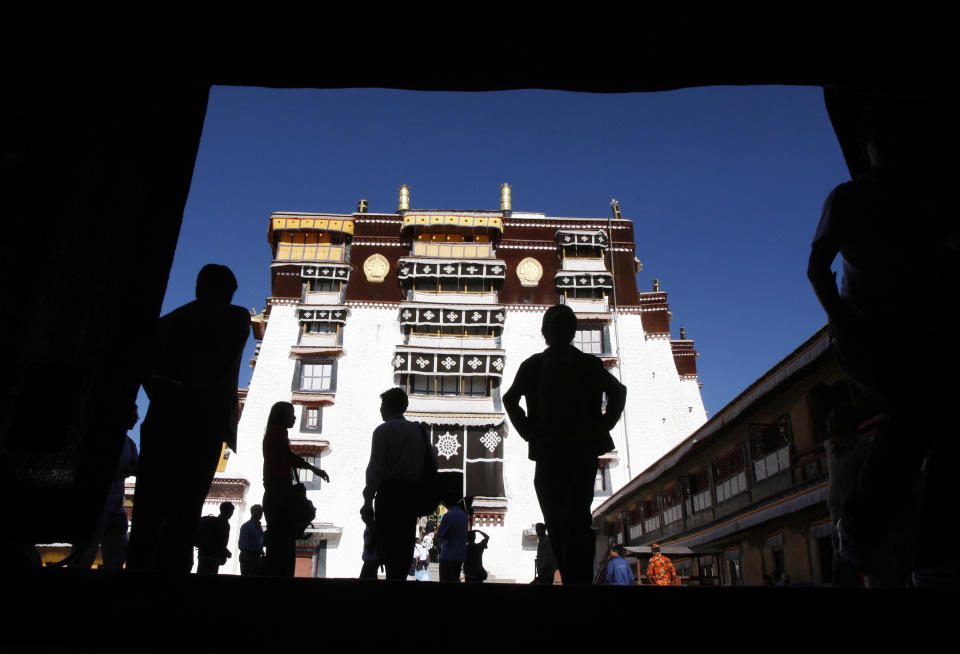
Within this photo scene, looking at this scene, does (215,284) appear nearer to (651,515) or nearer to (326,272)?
(651,515)

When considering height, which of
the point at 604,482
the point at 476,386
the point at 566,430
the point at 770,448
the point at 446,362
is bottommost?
the point at 566,430

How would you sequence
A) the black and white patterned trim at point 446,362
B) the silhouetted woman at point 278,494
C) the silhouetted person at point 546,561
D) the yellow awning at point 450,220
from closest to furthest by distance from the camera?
the silhouetted woman at point 278,494 → the silhouetted person at point 546,561 → the black and white patterned trim at point 446,362 → the yellow awning at point 450,220

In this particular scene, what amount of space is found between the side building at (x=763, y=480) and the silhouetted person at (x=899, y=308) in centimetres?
809

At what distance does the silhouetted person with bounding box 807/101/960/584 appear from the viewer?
2125 millimetres

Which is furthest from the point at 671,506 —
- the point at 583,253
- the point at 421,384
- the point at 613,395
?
the point at 613,395

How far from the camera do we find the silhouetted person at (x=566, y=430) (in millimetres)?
3395

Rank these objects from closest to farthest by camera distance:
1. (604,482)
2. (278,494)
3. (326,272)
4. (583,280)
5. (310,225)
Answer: (278,494)
(604,482)
(326,272)
(583,280)
(310,225)

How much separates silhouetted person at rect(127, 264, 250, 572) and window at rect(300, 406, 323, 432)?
25.2m

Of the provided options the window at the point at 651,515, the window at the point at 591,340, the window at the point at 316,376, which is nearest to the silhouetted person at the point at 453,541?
the window at the point at 651,515

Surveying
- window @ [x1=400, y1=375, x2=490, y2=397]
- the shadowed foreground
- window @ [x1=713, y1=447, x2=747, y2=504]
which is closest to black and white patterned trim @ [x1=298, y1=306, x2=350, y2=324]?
window @ [x1=400, y1=375, x2=490, y2=397]

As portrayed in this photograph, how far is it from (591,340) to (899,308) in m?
28.7

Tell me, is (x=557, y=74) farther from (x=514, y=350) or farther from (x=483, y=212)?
(x=483, y=212)

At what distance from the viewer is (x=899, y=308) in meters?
2.23

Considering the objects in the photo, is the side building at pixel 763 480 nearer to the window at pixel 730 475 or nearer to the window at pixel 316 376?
the window at pixel 730 475
